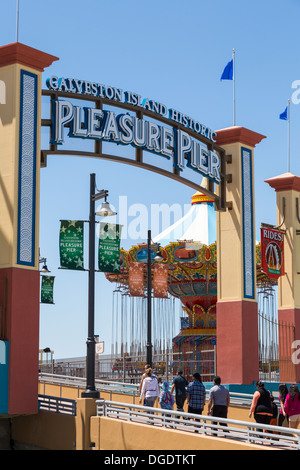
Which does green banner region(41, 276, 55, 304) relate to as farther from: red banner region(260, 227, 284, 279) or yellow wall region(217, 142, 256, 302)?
red banner region(260, 227, 284, 279)

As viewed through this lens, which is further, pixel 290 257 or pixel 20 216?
pixel 290 257

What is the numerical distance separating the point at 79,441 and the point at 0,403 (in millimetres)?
2005

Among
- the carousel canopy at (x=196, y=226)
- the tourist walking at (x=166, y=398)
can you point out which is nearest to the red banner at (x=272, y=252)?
the carousel canopy at (x=196, y=226)

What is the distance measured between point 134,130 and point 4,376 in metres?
8.46

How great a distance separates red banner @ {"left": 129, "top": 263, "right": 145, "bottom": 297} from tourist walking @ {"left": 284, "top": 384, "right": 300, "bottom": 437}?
1486 centimetres

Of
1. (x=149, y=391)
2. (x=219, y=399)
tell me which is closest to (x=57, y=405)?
(x=149, y=391)

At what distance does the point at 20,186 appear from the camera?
19.4 m

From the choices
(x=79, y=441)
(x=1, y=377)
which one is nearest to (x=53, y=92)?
(x=1, y=377)

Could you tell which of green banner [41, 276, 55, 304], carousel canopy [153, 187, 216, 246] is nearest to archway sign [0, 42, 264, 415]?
green banner [41, 276, 55, 304]

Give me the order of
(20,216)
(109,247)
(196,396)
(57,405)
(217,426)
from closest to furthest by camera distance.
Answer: (217,426) → (196,396) → (57,405) → (20,216) → (109,247)

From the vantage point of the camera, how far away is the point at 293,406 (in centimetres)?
1630

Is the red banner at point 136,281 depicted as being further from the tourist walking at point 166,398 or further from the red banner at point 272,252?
the tourist walking at point 166,398

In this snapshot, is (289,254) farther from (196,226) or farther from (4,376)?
(4,376)

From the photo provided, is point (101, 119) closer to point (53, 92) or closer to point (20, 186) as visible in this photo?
point (53, 92)
